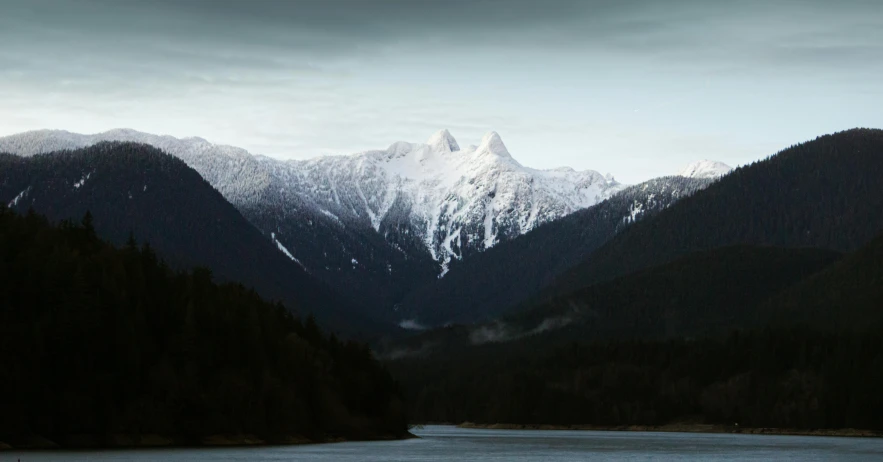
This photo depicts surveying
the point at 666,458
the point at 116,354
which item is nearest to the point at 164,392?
the point at 116,354

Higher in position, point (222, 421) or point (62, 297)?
point (62, 297)

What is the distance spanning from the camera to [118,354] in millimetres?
163500

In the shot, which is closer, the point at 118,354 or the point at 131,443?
the point at 118,354

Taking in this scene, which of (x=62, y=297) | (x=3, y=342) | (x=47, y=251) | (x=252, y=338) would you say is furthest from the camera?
(x=252, y=338)

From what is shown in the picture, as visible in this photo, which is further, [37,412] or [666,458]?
[666,458]

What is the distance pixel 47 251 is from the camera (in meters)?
175

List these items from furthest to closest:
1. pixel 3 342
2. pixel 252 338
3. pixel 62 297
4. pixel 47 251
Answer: pixel 252 338 → pixel 47 251 → pixel 62 297 → pixel 3 342

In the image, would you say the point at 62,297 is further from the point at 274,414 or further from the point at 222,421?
the point at 274,414

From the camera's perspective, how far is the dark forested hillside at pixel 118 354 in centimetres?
15388

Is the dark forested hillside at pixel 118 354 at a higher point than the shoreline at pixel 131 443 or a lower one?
higher

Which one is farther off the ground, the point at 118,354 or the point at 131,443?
the point at 118,354

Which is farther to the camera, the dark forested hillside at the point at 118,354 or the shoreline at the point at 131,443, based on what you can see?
the dark forested hillside at the point at 118,354

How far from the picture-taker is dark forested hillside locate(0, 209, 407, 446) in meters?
154

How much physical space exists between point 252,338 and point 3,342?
45.2 m
